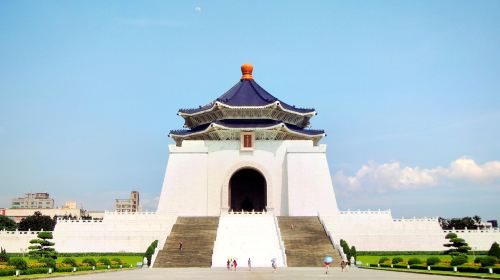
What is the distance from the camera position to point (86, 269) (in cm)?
2131

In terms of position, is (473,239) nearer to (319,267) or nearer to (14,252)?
(319,267)

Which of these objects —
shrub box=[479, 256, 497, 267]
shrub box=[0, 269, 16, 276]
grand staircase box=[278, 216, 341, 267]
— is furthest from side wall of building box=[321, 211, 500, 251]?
shrub box=[0, 269, 16, 276]

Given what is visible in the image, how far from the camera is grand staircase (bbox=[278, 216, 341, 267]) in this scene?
23938mm

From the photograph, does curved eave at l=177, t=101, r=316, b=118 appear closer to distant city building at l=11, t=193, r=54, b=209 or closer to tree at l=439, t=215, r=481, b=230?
tree at l=439, t=215, r=481, b=230

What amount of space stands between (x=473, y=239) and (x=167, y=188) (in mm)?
19012

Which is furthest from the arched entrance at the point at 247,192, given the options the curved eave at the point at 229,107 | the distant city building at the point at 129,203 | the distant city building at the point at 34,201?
the distant city building at the point at 34,201

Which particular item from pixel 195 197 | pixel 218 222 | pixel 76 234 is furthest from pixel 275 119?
pixel 76 234

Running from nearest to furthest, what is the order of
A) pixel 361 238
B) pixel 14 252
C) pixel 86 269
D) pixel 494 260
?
1. pixel 494 260
2. pixel 86 269
3. pixel 361 238
4. pixel 14 252

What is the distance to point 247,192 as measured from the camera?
4088 cm

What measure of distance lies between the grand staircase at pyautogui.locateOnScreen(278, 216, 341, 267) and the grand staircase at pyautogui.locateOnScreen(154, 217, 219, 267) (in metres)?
3.74

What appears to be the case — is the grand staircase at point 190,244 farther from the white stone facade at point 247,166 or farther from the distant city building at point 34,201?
the distant city building at point 34,201

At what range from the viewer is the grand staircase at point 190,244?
2403cm

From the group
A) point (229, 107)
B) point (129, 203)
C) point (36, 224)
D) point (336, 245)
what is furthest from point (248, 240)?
point (129, 203)

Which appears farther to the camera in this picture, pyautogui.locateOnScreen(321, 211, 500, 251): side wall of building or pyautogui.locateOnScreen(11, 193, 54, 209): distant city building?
pyautogui.locateOnScreen(11, 193, 54, 209): distant city building
